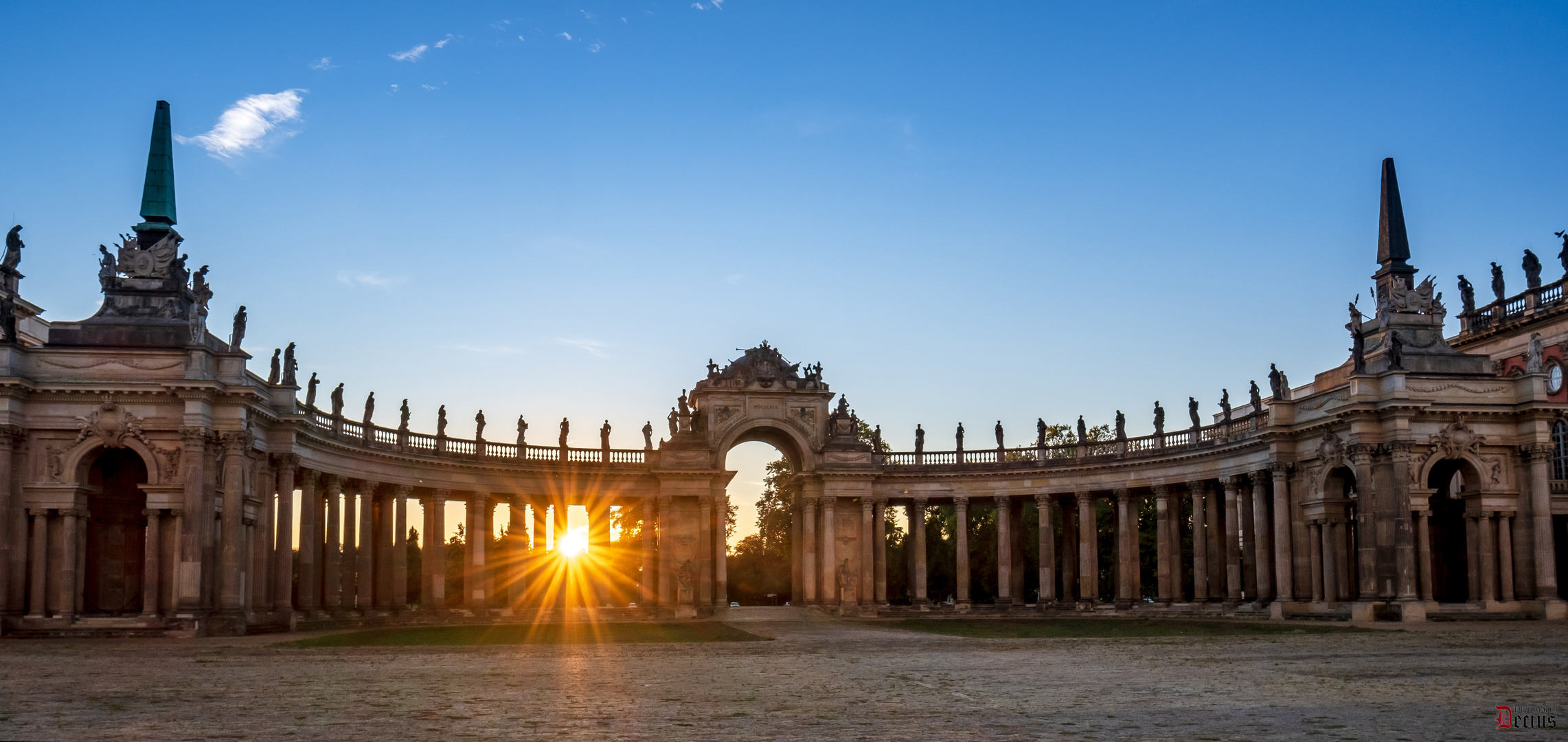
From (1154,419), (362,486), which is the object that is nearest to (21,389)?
(362,486)

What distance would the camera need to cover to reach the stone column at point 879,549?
84.0 metres

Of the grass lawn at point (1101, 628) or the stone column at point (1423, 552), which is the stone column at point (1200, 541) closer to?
the grass lawn at point (1101, 628)

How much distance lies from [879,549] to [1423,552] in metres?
31.9

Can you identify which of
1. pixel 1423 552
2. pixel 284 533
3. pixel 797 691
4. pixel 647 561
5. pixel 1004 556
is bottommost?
pixel 797 691

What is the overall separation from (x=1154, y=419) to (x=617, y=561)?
3401 cm

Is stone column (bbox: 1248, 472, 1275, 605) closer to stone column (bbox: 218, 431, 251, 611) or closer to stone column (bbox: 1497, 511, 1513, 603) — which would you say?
stone column (bbox: 1497, 511, 1513, 603)

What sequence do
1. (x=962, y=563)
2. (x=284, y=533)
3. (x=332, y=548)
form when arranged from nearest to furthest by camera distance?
(x=284, y=533)
(x=332, y=548)
(x=962, y=563)

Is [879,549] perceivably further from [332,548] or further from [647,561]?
[332,548]

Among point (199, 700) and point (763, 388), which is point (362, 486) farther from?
point (199, 700)

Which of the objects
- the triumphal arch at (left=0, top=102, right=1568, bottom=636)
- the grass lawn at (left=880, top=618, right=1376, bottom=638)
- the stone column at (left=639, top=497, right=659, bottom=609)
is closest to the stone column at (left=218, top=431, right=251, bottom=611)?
the triumphal arch at (left=0, top=102, right=1568, bottom=636)

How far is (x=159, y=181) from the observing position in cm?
6094

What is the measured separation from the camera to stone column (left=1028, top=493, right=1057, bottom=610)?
80.6 m

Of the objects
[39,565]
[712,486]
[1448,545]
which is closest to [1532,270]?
[1448,545]

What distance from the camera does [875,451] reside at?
87.8 metres
